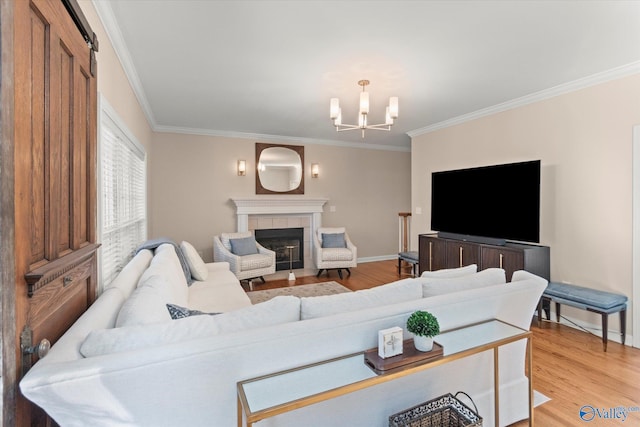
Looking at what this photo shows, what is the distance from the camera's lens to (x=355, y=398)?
1387 mm

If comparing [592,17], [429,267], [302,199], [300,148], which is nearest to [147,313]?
[592,17]

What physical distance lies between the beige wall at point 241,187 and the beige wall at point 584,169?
284 centimetres

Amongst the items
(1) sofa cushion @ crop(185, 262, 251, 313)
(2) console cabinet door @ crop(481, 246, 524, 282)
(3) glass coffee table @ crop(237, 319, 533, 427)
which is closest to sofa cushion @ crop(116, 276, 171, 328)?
(3) glass coffee table @ crop(237, 319, 533, 427)

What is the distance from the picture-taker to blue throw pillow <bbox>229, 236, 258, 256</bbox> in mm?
4793

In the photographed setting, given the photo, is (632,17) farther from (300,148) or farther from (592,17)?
(300,148)

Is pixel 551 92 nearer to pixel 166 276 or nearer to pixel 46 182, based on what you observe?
pixel 166 276

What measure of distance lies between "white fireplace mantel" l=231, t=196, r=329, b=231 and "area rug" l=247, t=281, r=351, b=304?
1396mm

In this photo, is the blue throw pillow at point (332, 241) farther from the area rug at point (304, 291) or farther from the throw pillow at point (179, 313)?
the throw pillow at point (179, 313)

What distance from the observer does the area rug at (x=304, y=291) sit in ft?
13.9

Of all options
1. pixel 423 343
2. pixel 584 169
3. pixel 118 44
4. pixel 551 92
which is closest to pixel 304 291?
pixel 423 343

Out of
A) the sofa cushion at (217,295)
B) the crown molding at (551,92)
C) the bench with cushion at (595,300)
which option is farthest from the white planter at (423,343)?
the crown molding at (551,92)

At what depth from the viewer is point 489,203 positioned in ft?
12.7

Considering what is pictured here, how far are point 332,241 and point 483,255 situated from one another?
8.26ft

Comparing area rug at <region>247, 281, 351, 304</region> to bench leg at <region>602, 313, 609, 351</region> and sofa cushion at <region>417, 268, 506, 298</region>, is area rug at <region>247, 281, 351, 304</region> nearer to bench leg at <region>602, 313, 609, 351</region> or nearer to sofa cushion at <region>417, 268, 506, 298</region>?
sofa cushion at <region>417, 268, 506, 298</region>
